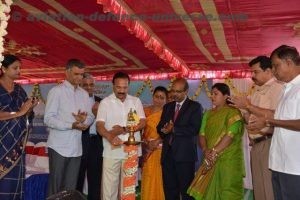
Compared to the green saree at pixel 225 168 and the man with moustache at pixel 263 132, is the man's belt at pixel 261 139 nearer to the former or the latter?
the man with moustache at pixel 263 132

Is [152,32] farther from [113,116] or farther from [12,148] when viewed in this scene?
[12,148]

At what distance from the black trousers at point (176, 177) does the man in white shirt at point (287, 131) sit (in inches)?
61.0

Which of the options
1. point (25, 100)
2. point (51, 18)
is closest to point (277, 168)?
point (25, 100)

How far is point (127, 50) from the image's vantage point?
6.23m

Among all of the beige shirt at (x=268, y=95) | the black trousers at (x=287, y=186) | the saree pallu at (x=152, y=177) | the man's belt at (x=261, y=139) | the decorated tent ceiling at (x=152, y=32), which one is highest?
the decorated tent ceiling at (x=152, y=32)

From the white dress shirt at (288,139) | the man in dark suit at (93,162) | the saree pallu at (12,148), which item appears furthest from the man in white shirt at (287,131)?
the man in dark suit at (93,162)

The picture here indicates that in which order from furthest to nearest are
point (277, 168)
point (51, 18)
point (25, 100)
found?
point (51, 18) < point (25, 100) < point (277, 168)

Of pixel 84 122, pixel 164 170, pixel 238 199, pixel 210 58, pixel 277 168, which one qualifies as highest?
pixel 210 58

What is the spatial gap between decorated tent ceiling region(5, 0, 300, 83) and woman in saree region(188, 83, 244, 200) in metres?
0.96

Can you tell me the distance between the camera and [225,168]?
404cm

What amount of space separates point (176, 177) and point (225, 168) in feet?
1.83

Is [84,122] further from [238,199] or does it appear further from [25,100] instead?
[238,199]

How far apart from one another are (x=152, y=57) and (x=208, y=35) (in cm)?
169

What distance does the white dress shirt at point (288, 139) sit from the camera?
7.89 ft
